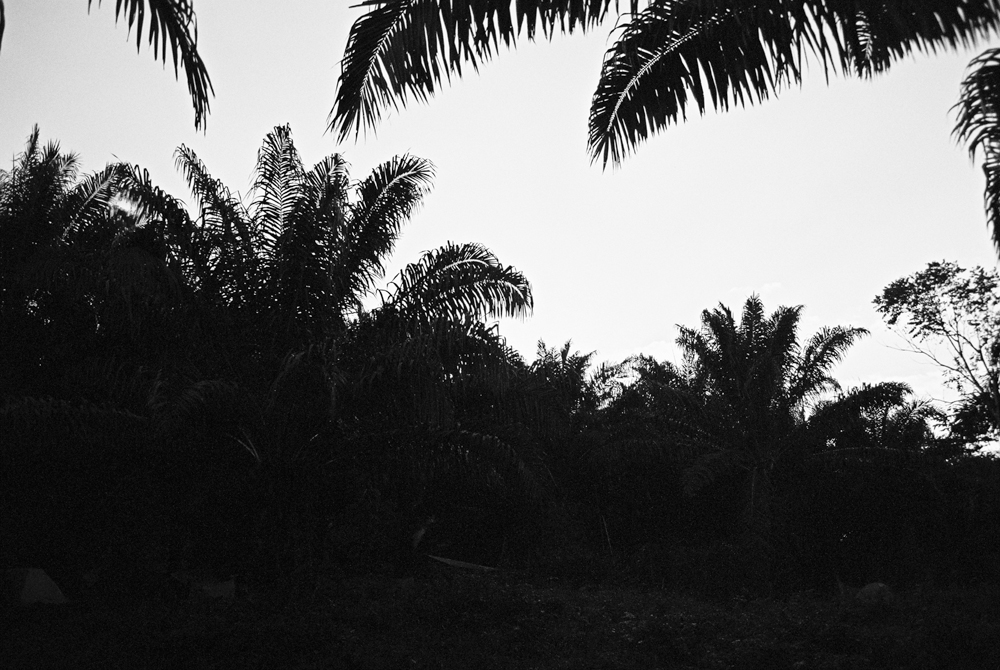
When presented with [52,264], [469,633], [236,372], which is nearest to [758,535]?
[469,633]

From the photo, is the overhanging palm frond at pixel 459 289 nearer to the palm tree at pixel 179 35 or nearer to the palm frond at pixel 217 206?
the palm frond at pixel 217 206

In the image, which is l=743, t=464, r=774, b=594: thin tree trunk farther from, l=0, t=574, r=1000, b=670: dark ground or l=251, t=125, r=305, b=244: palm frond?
l=251, t=125, r=305, b=244: palm frond

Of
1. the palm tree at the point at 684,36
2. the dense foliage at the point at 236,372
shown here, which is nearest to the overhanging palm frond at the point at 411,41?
the palm tree at the point at 684,36

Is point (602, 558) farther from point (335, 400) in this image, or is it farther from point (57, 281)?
point (57, 281)

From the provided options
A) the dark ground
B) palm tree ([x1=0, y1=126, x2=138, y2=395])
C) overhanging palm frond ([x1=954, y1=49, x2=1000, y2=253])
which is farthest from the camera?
palm tree ([x1=0, y1=126, x2=138, y2=395])

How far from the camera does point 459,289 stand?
9.73 metres

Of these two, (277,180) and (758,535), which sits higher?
(277,180)

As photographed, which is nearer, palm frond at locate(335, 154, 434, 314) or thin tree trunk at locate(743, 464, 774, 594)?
palm frond at locate(335, 154, 434, 314)

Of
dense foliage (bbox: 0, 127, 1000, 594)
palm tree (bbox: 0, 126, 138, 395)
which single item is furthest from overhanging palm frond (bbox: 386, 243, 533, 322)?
palm tree (bbox: 0, 126, 138, 395)

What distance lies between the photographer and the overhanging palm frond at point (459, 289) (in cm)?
969

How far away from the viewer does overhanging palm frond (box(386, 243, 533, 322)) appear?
969 centimetres

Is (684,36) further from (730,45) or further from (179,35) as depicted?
(179,35)

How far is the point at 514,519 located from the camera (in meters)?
19.1

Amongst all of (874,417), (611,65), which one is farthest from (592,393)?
(611,65)
